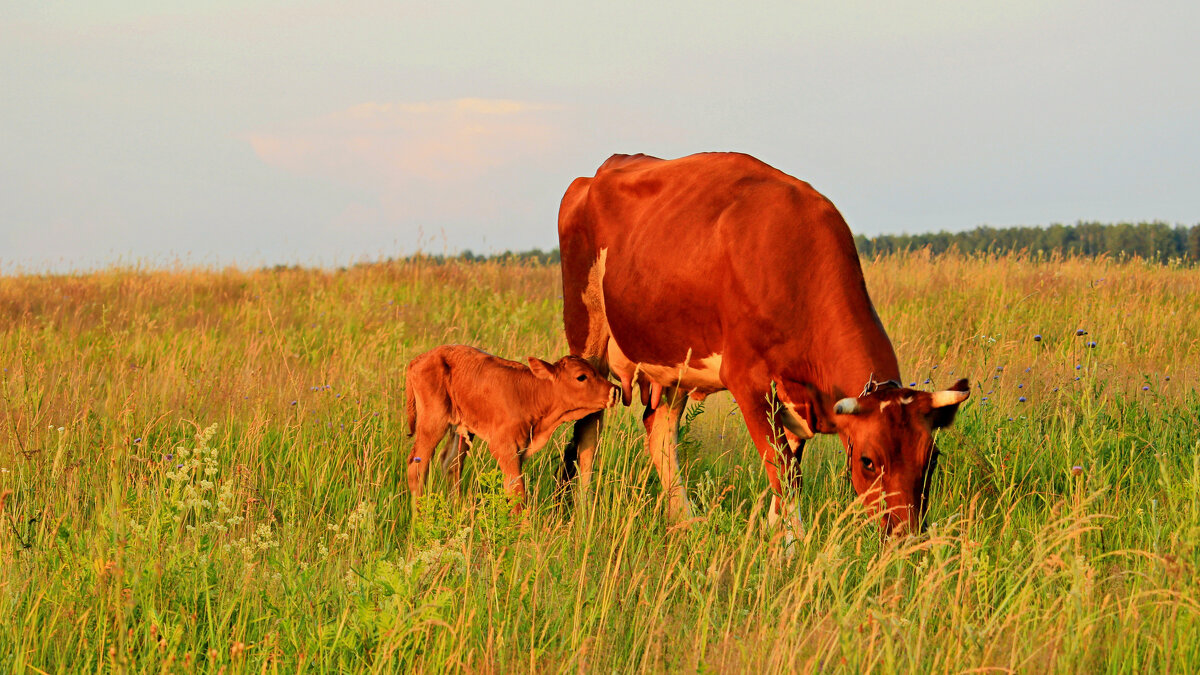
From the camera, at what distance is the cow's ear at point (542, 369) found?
17.3 feet

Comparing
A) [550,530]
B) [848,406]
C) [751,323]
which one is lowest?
[550,530]

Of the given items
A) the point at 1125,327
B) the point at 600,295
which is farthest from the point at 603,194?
the point at 1125,327

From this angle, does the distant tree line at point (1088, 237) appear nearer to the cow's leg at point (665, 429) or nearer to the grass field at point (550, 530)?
the grass field at point (550, 530)

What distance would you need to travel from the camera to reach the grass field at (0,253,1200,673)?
3084 millimetres

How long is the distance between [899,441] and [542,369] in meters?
2.05

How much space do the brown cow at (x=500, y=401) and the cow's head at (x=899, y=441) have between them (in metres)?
1.65

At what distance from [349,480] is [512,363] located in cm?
124

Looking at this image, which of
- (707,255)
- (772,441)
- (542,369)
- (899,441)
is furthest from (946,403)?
(542,369)

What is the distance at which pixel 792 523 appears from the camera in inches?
178

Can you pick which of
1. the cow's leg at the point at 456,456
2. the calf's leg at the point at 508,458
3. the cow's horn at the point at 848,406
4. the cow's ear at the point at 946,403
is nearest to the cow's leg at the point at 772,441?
the cow's horn at the point at 848,406

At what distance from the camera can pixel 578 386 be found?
5359 millimetres

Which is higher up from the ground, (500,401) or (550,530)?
(500,401)

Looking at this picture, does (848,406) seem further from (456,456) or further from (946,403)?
(456,456)

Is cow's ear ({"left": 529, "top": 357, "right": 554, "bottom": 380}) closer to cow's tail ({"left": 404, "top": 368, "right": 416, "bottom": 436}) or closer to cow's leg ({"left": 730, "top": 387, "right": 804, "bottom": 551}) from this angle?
cow's tail ({"left": 404, "top": 368, "right": 416, "bottom": 436})
